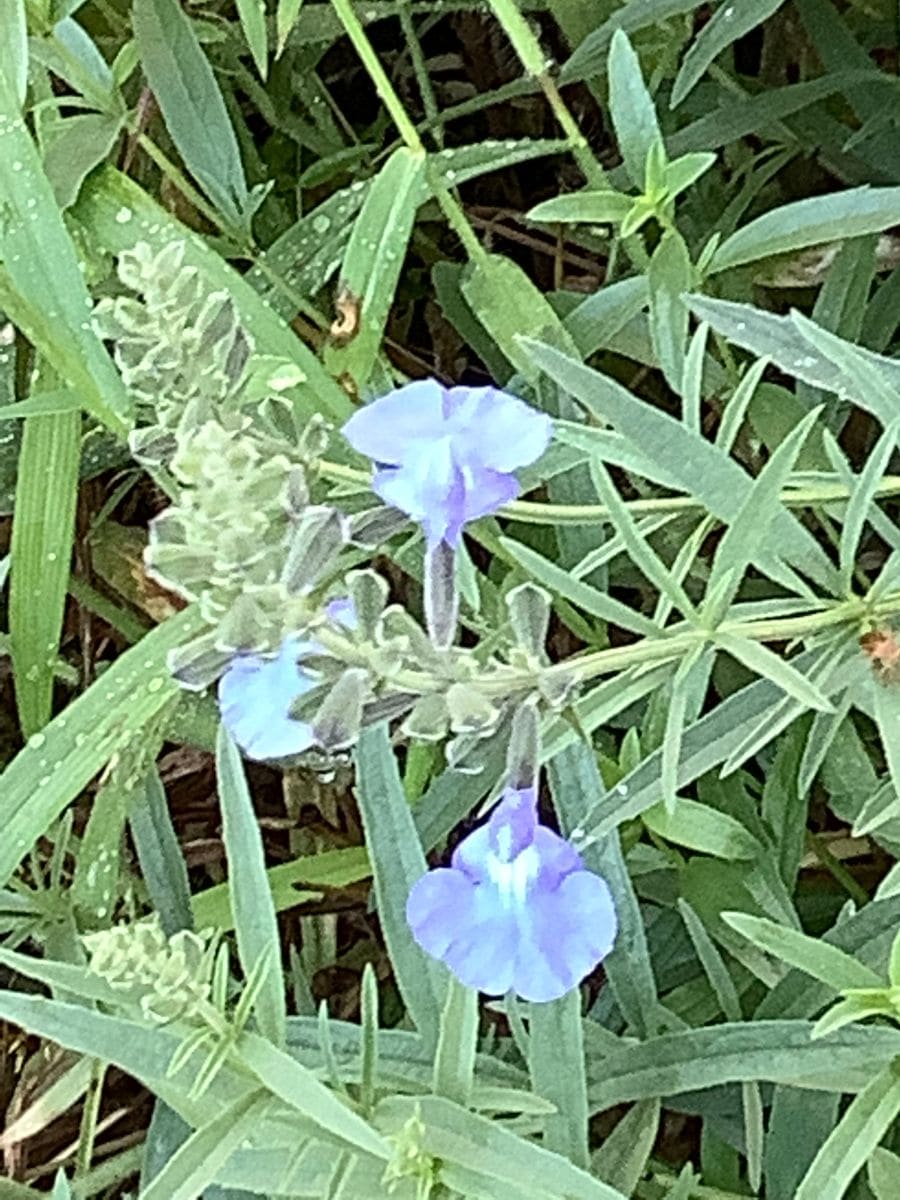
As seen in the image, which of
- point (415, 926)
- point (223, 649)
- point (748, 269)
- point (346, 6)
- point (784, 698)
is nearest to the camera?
point (223, 649)

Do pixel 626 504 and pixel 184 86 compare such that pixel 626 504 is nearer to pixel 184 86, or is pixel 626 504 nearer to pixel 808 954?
pixel 808 954

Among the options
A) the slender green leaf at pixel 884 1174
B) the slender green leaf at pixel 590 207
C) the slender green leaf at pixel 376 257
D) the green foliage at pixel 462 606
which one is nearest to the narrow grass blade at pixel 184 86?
the green foliage at pixel 462 606

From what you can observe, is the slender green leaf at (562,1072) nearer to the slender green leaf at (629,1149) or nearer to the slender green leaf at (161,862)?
the slender green leaf at (629,1149)

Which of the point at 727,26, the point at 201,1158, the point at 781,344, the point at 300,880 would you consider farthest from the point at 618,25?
the point at 201,1158

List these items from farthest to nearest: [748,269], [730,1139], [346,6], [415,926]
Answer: [748,269], [730,1139], [346,6], [415,926]

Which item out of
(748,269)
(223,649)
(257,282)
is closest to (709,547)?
(748,269)

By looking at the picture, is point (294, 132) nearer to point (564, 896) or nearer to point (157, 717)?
point (157, 717)
